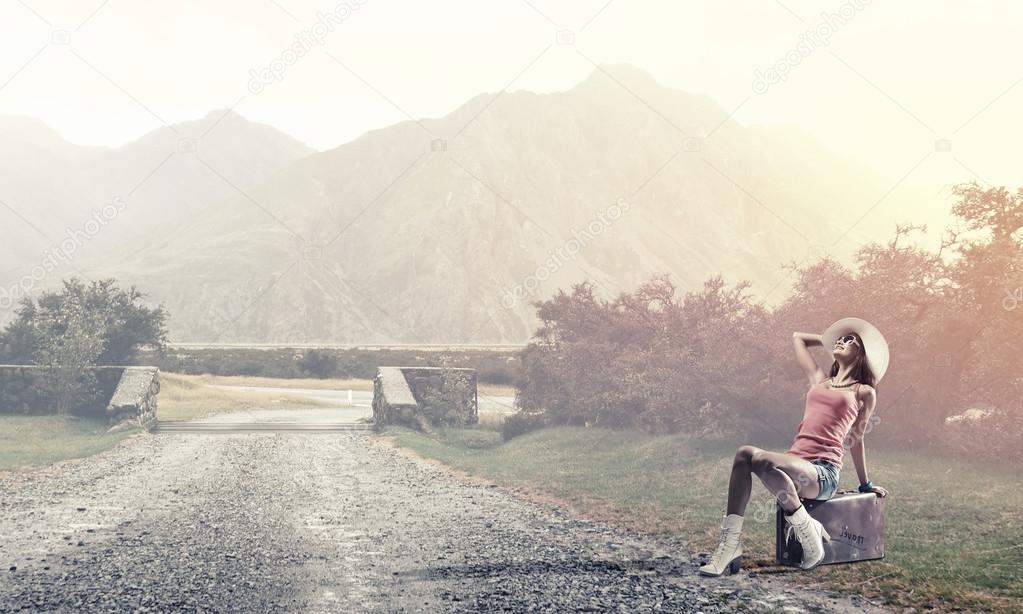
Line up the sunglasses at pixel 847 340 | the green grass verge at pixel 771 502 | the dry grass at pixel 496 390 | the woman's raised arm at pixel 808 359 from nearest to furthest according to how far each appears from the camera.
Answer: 1. the sunglasses at pixel 847 340
2. the woman's raised arm at pixel 808 359
3. the green grass verge at pixel 771 502
4. the dry grass at pixel 496 390

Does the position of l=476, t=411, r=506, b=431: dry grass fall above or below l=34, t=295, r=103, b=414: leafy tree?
below

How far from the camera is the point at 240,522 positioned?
40.6 feet

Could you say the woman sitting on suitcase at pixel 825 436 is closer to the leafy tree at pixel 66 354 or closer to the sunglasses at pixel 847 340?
the sunglasses at pixel 847 340

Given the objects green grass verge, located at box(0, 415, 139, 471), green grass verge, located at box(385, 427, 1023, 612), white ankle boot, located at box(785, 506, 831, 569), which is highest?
white ankle boot, located at box(785, 506, 831, 569)

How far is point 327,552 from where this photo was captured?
10.2 metres

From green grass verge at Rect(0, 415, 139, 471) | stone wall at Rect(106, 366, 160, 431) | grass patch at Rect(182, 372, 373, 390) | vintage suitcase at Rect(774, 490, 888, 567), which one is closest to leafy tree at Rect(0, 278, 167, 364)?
stone wall at Rect(106, 366, 160, 431)

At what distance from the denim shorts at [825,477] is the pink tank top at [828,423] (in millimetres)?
40

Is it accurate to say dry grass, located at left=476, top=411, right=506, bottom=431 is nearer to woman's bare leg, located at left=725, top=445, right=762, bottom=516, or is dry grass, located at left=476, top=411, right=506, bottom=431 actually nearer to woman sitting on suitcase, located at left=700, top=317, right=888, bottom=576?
woman's bare leg, located at left=725, top=445, right=762, bottom=516

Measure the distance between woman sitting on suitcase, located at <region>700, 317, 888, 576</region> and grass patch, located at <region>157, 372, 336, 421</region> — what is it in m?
29.9

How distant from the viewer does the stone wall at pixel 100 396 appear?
27219 millimetres

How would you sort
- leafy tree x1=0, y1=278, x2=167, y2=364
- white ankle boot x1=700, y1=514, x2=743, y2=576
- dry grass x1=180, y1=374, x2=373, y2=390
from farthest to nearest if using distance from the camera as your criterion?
dry grass x1=180, y1=374, x2=373, y2=390
leafy tree x1=0, y1=278, x2=167, y2=364
white ankle boot x1=700, y1=514, x2=743, y2=576

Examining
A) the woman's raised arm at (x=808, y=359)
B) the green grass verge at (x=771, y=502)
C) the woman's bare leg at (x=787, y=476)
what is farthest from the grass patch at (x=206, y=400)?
the woman's bare leg at (x=787, y=476)

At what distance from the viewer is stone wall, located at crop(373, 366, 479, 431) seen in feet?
96.1

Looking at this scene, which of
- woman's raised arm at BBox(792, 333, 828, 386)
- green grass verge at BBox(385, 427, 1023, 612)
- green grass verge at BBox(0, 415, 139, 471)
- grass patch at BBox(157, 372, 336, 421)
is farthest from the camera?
grass patch at BBox(157, 372, 336, 421)
